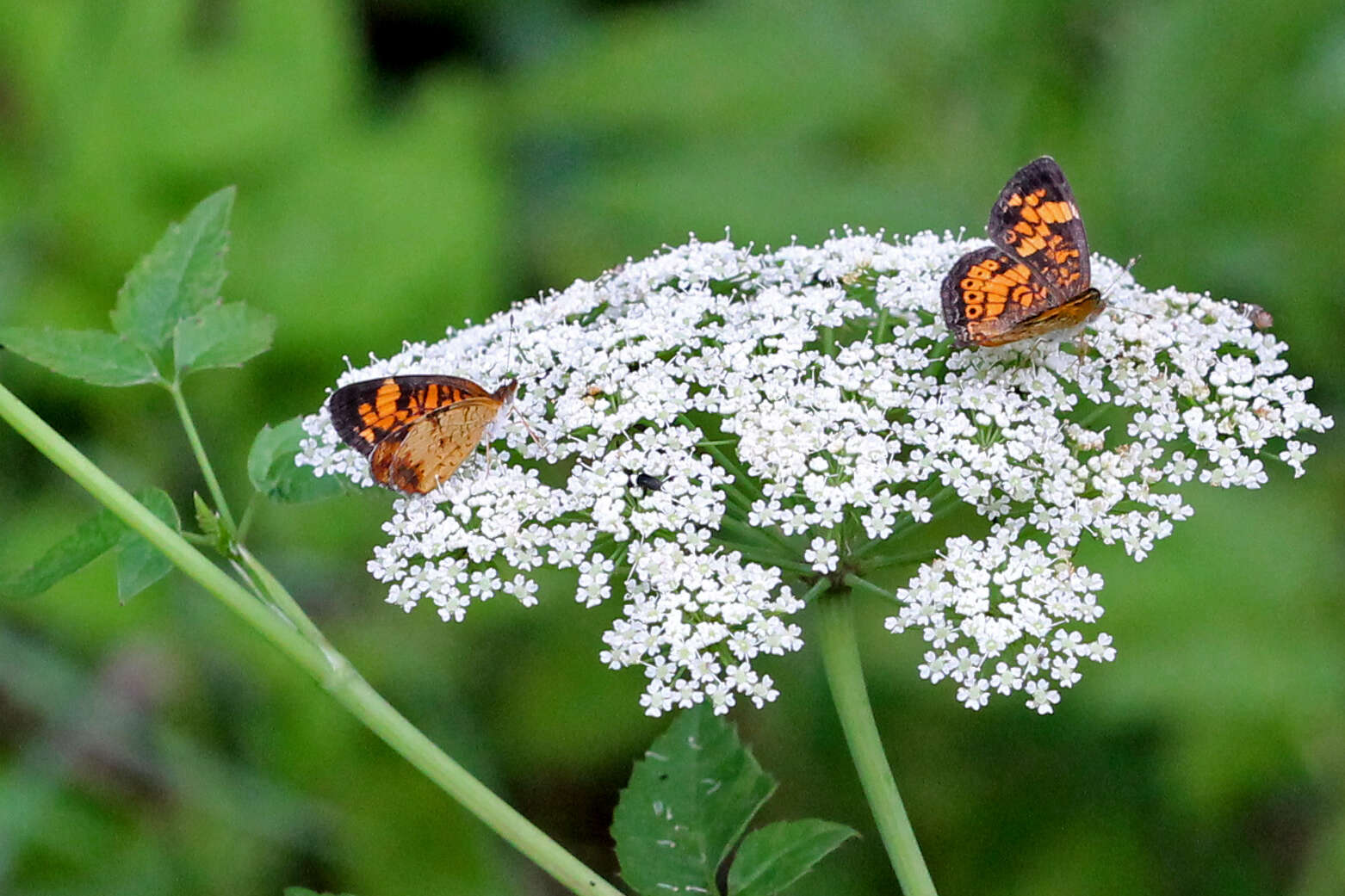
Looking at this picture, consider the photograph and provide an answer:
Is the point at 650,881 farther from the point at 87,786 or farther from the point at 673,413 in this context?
the point at 87,786

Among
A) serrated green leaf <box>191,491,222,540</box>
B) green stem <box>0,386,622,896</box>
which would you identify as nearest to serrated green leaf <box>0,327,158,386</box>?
green stem <box>0,386,622,896</box>

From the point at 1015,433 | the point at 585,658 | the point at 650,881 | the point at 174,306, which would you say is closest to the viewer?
the point at 650,881

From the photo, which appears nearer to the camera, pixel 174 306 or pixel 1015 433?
pixel 1015 433

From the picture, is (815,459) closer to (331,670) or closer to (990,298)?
(990,298)

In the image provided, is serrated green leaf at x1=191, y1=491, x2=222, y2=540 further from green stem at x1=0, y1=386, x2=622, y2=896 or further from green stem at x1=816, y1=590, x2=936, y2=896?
green stem at x1=816, y1=590, x2=936, y2=896

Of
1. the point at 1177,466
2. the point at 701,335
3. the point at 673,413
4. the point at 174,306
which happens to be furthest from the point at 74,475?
the point at 1177,466
